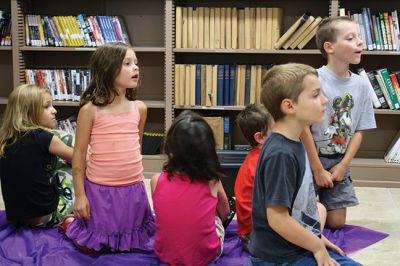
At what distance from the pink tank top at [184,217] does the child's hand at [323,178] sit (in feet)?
2.17

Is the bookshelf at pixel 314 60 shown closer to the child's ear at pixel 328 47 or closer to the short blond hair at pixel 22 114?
the child's ear at pixel 328 47

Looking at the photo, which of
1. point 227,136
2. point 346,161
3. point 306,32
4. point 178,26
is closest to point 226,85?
point 227,136

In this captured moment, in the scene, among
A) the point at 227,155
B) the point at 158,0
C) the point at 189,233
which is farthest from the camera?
the point at 158,0

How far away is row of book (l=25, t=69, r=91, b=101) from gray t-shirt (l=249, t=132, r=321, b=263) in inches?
95.8

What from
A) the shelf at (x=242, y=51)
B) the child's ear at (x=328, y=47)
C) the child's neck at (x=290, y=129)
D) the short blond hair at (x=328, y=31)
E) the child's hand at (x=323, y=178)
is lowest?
the child's hand at (x=323, y=178)

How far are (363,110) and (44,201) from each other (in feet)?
5.06

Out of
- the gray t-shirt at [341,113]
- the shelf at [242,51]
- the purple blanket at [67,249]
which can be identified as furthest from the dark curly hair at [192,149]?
the shelf at [242,51]

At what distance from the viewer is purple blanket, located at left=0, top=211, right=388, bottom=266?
2.17 m

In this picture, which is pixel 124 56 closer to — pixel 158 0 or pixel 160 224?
pixel 160 224

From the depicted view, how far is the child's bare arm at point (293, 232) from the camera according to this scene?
1.51 m

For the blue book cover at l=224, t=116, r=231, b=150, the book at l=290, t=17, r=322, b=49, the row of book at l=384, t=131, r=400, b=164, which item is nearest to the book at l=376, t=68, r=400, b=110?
the row of book at l=384, t=131, r=400, b=164

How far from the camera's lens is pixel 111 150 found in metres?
2.26

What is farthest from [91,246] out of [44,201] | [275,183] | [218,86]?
[218,86]

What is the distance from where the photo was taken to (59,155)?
7.89 ft
